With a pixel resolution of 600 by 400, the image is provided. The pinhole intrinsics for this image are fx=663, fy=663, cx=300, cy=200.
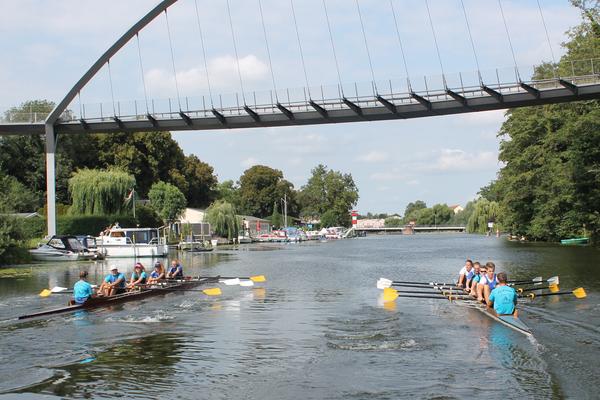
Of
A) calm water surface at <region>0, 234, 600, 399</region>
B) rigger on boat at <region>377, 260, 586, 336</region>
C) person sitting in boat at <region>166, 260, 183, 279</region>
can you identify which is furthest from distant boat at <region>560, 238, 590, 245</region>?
person sitting in boat at <region>166, 260, 183, 279</region>

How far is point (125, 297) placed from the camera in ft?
88.0

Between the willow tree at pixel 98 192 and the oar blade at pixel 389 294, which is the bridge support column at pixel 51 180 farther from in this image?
the oar blade at pixel 389 294

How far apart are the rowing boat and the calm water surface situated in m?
0.31

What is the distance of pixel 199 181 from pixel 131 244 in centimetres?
6855

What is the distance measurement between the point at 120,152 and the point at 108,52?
41.6 metres

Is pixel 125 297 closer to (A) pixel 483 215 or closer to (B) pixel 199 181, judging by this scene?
(B) pixel 199 181

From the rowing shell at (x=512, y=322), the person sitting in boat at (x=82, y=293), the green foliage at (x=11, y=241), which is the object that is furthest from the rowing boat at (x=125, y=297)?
the green foliage at (x=11, y=241)

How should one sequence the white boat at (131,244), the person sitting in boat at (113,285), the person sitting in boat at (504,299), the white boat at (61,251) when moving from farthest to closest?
1. the white boat at (131,244)
2. the white boat at (61,251)
3. the person sitting in boat at (113,285)
4. the person sitting in boat at (504,299)

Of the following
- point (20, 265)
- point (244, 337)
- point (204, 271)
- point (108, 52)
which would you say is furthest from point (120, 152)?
point (244, 337)

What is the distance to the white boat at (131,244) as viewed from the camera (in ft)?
199

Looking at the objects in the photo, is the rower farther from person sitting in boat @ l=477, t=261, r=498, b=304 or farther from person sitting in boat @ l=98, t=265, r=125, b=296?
person sitting in boat @ l=98, t=265, r=125, b=296

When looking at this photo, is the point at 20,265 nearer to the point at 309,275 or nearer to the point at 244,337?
the point at 309,275

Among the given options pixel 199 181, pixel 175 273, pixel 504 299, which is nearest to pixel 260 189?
pixel 199 181

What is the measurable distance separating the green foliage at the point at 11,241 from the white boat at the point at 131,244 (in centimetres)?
898
